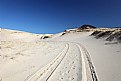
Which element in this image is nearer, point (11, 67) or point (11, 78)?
point (11, 78)

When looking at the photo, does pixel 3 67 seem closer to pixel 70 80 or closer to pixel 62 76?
pixel 62 76

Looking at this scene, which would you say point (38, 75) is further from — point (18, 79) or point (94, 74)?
point (94, 74)

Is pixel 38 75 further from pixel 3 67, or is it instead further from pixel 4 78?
pixel 3 67

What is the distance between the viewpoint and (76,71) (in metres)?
7.16

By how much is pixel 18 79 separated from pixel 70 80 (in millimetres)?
2023

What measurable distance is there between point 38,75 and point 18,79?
2.92ft

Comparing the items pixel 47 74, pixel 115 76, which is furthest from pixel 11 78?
pixel 115 76

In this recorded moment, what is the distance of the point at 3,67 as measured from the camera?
7.28 meters

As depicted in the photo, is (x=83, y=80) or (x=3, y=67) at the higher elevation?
(x=3, y=67)

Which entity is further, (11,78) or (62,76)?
(62,76)

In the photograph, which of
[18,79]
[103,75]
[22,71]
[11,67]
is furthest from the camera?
[11,67]

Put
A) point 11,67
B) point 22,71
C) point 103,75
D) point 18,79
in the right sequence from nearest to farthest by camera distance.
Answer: point 18,79 < point 103,75 < point 22,71 < point 11,67

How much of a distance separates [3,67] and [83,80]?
3936 millimetres

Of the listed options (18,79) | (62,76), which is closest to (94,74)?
(62,76)
